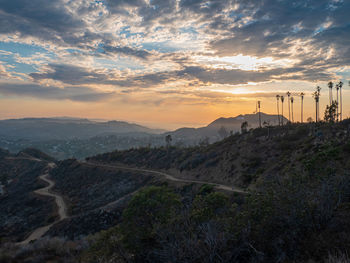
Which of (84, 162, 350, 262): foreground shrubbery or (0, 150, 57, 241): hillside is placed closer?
(84, 162, 350, 262): foreground shrubbery

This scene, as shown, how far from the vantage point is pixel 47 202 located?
64.4 m

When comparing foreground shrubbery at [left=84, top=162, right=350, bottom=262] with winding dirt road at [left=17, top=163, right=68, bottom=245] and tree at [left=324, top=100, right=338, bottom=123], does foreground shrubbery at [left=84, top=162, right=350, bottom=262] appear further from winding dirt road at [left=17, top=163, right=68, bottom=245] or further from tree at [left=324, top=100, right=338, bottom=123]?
tree at [left=324, top=100, right=338, bottom=123]

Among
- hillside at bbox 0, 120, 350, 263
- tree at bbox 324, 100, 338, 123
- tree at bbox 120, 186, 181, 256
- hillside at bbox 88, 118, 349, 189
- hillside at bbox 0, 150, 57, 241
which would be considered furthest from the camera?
tree at bbox 324, 100, 338, 123

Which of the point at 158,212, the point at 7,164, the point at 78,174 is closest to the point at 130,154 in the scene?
the point at 78,174

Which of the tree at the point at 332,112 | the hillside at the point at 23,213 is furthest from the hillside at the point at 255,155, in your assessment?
the hillside at the point at 23,213

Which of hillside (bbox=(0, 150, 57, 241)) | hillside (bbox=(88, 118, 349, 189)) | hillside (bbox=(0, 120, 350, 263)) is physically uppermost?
hillside (bbox=(0, 120, 350, 263))

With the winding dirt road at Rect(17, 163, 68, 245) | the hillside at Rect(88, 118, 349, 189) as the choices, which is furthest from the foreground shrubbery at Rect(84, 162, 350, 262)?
the winding dirt road at Rect(17, 163, 68, 245)

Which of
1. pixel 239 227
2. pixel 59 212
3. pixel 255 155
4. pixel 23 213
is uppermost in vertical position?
pixel 239 227

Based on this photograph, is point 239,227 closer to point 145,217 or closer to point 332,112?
point 145,217

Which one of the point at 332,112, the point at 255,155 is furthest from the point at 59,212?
the point at 332,112

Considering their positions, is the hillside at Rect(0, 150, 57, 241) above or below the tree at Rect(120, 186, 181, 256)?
below

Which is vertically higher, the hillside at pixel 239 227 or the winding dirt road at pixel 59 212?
the hillside at pixel 239 227

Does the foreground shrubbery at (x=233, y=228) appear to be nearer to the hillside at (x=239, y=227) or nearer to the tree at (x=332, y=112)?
the hillside at (x=239, y=227)

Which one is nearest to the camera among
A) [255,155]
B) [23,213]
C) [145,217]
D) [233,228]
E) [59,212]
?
[233,228]
